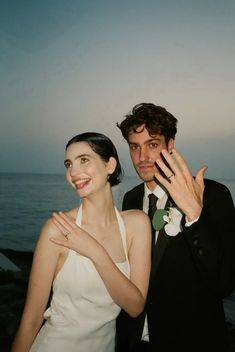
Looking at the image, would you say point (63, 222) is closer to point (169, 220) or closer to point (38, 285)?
point (38, 285)

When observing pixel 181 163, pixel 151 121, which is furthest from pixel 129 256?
pixel 151 121

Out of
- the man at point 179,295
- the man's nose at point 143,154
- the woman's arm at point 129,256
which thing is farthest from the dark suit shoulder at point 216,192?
the man's nose at point 143,154

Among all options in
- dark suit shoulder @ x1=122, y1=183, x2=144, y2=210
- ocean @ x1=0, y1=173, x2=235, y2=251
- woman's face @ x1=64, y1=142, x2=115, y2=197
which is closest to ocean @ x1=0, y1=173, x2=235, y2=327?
ocean @ x1=0, y1=173, x2=235, y2=251

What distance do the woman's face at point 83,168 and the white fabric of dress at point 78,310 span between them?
60 centimetres

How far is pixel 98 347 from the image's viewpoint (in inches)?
91.8

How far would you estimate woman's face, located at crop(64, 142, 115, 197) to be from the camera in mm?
2439

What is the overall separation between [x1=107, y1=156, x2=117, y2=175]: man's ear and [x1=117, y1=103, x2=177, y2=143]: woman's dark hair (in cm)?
103

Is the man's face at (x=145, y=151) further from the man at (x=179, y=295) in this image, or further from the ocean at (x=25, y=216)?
the ocean at (x=25, y=216)

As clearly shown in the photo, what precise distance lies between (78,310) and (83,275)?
29 centimetres

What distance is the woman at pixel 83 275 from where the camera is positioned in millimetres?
2143

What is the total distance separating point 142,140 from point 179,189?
1.65 metres

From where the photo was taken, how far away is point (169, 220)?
2.66 m

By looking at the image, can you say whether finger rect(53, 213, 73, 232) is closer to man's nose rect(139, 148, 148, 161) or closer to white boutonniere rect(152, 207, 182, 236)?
white boutonniere rect(152, 207, 182, 236)

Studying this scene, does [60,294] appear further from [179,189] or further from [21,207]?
[21,207]
